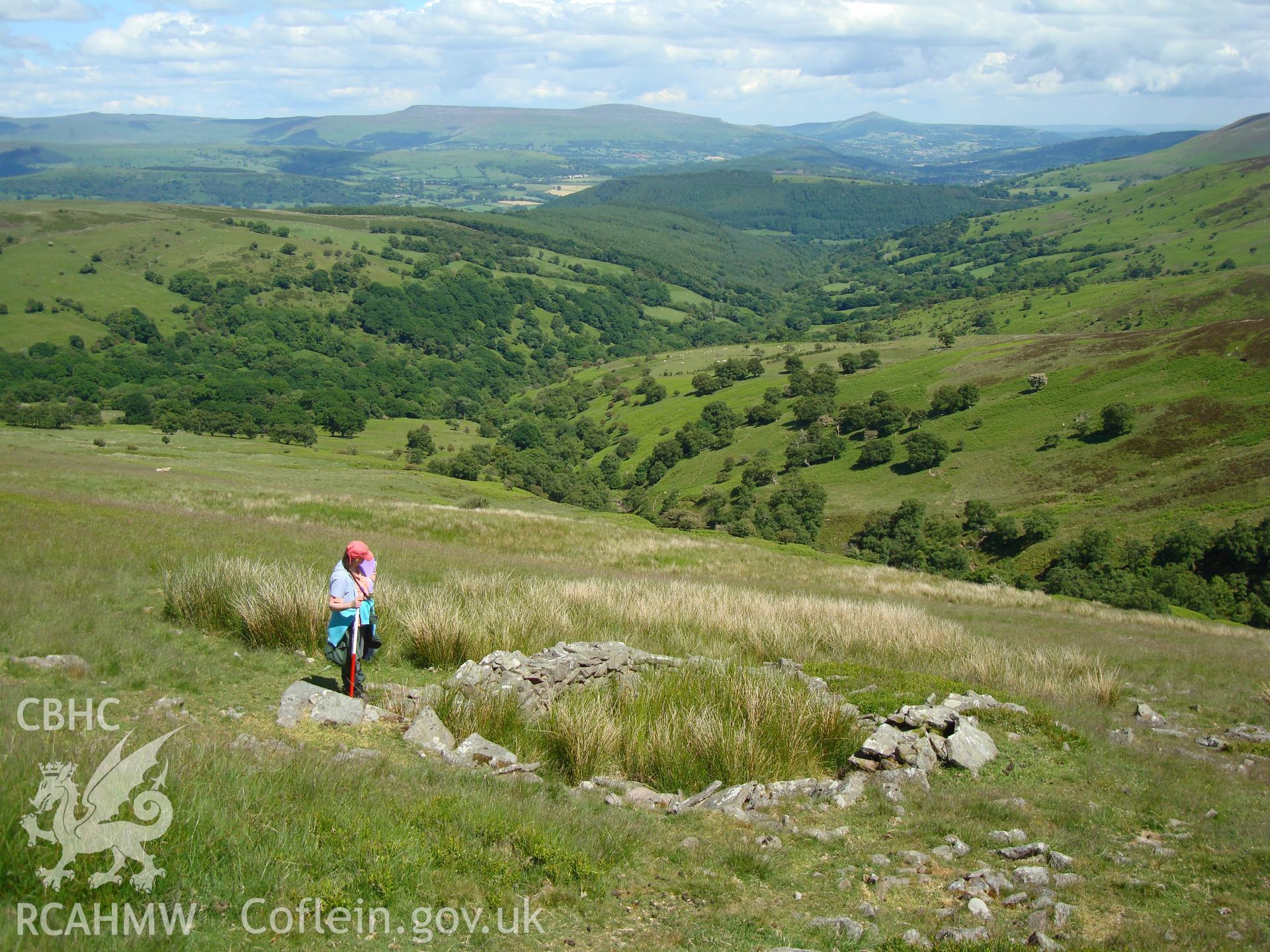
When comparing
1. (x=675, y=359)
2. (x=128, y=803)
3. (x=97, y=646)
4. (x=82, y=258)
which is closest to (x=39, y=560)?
(x=97, y=646)

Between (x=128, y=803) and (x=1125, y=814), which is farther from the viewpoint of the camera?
(x=1125, y=814)

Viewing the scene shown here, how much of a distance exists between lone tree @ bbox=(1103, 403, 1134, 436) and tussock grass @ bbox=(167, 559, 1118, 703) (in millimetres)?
67835

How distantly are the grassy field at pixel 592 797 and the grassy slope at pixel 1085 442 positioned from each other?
2067 inches

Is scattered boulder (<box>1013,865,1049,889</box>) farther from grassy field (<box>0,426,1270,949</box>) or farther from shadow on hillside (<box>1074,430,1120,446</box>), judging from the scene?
shadow on hillside (<box>1074,430,1120,446</box>)

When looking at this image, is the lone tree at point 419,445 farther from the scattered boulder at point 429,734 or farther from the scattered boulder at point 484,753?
the scattered boulder at point 484,753

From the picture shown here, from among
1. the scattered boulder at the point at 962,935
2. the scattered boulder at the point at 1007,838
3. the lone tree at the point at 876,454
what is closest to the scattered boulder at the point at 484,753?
the scattered boulder at the point at 962,935

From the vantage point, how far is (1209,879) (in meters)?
6.46

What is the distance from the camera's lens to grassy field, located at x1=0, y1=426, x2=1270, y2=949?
524cm

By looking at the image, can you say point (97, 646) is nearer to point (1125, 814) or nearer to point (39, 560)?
point (39, 560)

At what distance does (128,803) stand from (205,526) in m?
14.9

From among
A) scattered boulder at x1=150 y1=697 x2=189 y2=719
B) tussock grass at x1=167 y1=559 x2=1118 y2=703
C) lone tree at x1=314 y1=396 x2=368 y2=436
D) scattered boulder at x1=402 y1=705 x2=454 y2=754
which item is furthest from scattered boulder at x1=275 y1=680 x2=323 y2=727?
lone tree at x1=314 y1=396 x2=368 y2=436

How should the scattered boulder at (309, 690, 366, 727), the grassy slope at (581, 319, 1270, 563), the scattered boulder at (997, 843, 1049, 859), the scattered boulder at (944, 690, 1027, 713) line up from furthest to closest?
the grassy slope at (581, 319, 1270, 563)
the scattered boulder at (944, 690, 1027, 713)
the scattered boulder at (309, 690, 366, 727)
the scattered boulder at (997, 843, 1049, 859)

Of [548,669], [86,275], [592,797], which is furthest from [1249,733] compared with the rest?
[86,275]

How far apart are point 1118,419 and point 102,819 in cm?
8358
